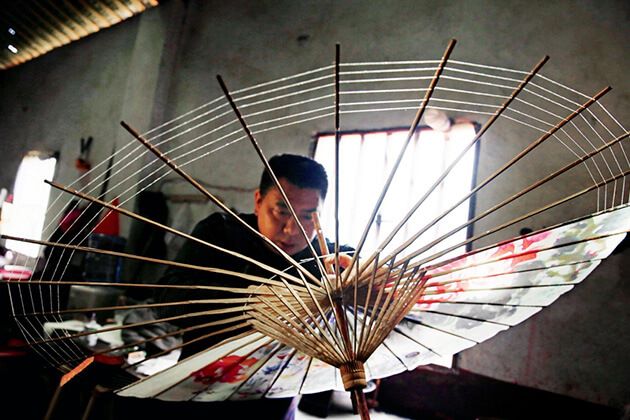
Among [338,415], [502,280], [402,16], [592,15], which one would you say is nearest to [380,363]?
[502,280]

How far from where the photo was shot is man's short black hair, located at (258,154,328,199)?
195cm

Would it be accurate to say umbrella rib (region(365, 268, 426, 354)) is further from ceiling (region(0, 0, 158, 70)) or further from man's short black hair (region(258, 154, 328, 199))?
ceiling (region(0, 0, 158, 70))

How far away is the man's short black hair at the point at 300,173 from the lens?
1.95m

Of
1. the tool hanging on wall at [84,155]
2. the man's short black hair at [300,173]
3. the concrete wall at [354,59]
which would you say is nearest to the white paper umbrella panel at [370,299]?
the man's short black hair at [300,173]

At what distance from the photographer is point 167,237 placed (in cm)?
584

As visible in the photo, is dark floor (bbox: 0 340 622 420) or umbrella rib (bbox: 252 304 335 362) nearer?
umbrella rib (bbox: 252 304 335 362)

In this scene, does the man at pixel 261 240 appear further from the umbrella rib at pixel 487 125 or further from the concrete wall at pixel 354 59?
the concrete wall at pixel 354 59

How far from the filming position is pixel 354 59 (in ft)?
15.7

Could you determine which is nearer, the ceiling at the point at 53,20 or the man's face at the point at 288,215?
the man's face at the point at 288,215

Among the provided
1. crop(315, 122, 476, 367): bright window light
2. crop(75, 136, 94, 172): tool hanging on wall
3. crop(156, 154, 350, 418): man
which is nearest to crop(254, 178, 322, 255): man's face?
crop(156, 154, 350, 418): man

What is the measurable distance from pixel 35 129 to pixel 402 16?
878 cm

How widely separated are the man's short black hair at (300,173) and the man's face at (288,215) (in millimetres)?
26

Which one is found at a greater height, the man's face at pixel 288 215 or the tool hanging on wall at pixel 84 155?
the tool hanging on wall at pixel 84 155

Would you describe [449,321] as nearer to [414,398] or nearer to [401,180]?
[414,398]
